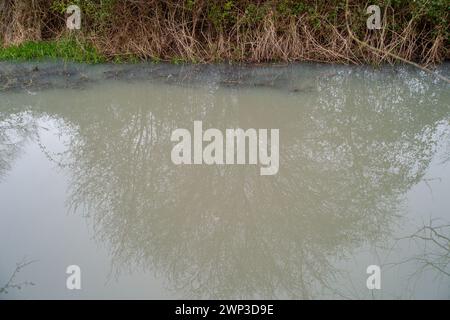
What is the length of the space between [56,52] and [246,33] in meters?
3.17

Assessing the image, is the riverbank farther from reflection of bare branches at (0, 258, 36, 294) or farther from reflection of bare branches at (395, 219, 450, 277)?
reflection of bare branches at (0, 258, 36, 294)

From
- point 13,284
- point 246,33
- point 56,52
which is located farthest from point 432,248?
point 56,52

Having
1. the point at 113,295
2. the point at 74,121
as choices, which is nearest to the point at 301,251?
the point at 113,295

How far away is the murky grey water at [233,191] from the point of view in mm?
3014

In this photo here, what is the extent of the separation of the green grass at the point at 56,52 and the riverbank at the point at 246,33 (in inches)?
0.6

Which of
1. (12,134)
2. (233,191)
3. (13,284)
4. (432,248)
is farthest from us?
(12,134)

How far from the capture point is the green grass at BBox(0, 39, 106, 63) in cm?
747

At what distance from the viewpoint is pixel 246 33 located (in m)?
7.44

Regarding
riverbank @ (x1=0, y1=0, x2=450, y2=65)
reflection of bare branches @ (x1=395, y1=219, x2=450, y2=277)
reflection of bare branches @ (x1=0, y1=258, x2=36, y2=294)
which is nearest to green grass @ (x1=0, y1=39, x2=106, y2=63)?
riverbank @ (x1=0, y1=0, x2=450, y2=65)

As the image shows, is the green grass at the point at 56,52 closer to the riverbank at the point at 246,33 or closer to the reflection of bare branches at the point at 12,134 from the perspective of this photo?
the riverbank at the point at 246,33

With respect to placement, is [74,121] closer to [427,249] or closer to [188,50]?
[188,50]

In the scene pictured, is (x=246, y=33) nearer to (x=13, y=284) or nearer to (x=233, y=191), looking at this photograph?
(x=233, y=191)

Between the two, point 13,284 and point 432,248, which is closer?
point 13,284

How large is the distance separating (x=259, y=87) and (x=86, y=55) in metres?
3.03
